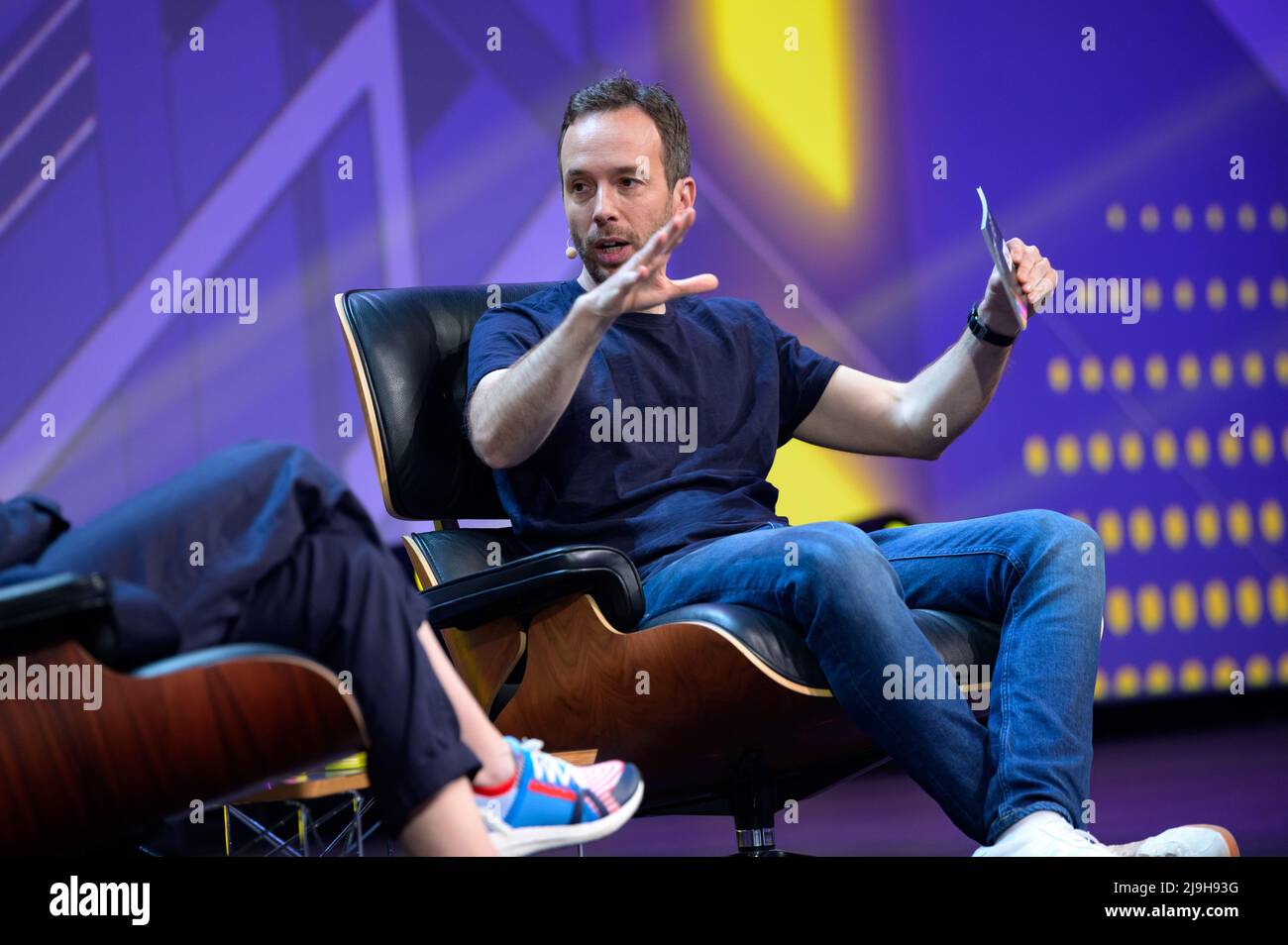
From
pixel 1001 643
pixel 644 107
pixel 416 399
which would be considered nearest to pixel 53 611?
pixel 416 399

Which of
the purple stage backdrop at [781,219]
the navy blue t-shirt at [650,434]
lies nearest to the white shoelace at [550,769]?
the navy blue t-shirt at [650,434]

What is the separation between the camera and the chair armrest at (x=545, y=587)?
1815mm

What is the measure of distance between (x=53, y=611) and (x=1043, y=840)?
44.5 inches

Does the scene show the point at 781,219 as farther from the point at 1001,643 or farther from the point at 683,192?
the point at 1001,643

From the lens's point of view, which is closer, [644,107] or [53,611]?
[53,611]

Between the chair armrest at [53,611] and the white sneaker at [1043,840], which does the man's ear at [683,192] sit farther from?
the chair armrest at [53,611]

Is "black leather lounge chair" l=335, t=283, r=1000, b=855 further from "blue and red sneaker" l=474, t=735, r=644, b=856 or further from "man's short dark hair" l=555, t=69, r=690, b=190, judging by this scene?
"man's short dark hair" l=555, t=69, r=690, b=190

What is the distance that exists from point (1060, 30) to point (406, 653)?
3.65 meters

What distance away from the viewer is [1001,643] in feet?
6.32

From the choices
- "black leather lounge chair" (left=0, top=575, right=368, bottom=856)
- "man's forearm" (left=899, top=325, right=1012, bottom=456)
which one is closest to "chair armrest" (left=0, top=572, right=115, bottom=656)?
"black leather lounge chair" (left=0, top=575, right=368, bottom=856)

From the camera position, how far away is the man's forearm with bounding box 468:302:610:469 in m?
1.94

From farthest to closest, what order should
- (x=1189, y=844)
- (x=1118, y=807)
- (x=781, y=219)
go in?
(x=781, y=219) → (x=1118, y=807) → (x=1189, y=844)
